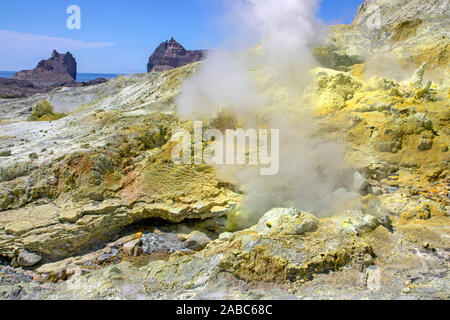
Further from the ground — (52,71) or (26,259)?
(52,71)

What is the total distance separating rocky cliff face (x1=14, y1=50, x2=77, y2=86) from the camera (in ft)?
137

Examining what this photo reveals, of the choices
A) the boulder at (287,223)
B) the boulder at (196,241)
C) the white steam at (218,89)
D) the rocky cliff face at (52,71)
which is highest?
the rocky cliff face at (52,71)

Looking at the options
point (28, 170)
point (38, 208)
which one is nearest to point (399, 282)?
point (38, 208)

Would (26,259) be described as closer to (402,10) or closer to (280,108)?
(280,108)

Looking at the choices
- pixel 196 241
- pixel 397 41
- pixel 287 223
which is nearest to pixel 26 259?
pixel 196 241

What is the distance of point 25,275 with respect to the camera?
13.6 ft

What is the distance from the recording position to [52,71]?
43938 millimetres

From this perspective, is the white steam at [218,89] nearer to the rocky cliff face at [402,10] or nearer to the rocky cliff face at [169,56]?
the rocky cliff face at [402,10]

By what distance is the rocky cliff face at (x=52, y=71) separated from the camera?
41.6 metres

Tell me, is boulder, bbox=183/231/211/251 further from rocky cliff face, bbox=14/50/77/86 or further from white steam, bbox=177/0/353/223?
rocky cliff face, bbox=14/50/77/86

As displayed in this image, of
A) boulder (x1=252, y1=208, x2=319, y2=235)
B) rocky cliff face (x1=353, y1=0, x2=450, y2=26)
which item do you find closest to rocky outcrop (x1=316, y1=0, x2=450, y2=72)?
rocky cliff face (x1=353, y1=0, x2=450, y2=26)

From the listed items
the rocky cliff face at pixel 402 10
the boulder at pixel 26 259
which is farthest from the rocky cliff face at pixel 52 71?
the boulder at pixel 26 259
